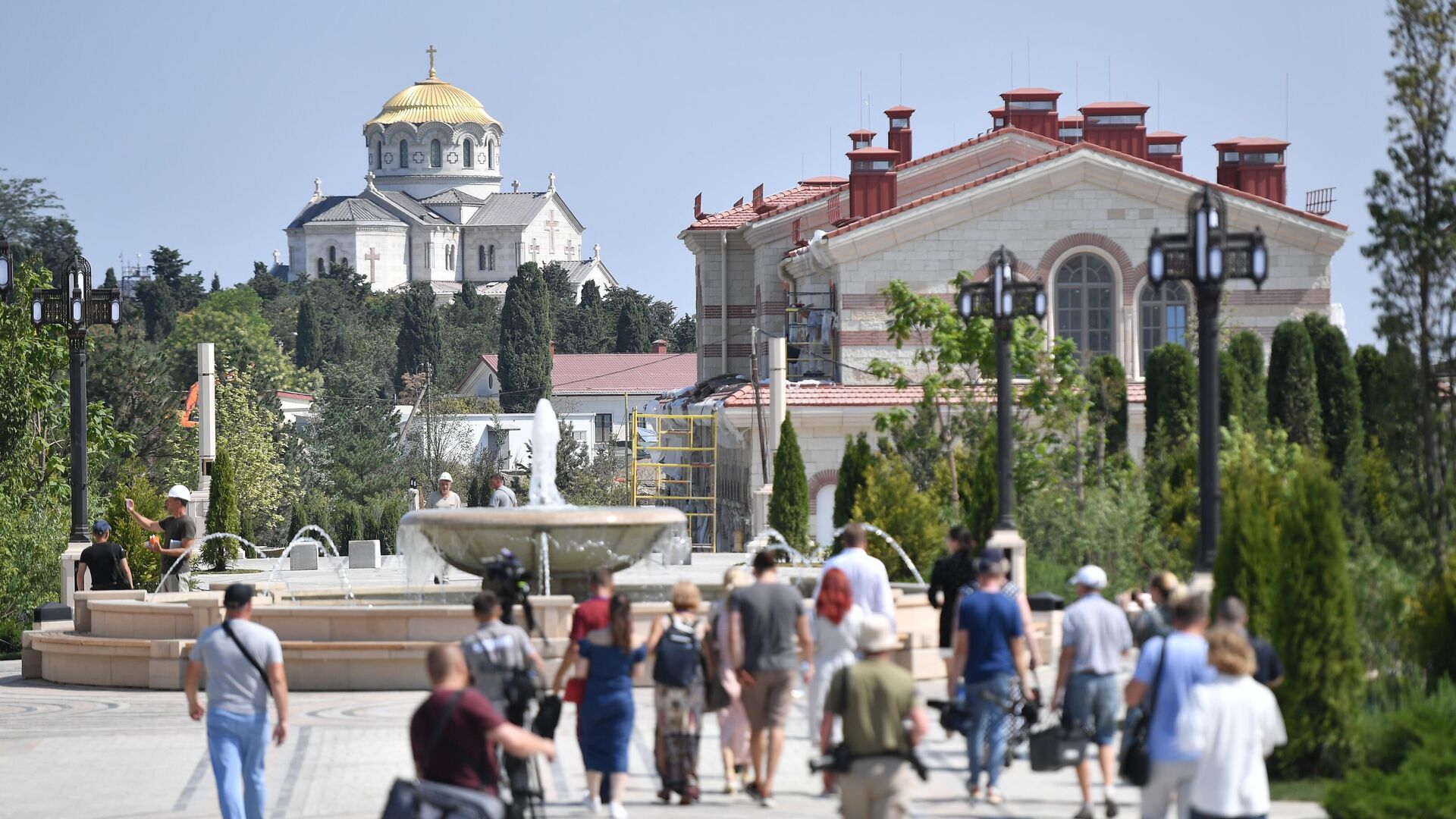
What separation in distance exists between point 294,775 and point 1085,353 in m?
28.9

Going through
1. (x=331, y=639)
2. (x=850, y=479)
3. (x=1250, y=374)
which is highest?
(x=1250, y=374)

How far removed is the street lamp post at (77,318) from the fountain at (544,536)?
612cm

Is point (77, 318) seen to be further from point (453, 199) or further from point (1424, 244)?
point (453, 199)

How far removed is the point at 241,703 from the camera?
37.5 feet

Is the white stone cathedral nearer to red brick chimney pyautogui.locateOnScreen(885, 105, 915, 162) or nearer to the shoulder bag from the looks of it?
red brick chimney pyautogui.locateOnScreen(885, 105, 915, 162)

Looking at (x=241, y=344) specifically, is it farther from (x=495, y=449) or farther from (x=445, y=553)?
(x=445, y=553)

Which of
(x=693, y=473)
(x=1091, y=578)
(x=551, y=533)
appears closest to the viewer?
(x=1091, y=578)

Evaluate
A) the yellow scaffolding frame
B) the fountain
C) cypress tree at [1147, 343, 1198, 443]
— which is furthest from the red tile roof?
the fountain

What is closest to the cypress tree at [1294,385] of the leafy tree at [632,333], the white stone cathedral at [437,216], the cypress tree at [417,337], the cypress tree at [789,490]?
the cypress tree at [789,490]

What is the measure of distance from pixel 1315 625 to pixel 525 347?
10612 centimetres

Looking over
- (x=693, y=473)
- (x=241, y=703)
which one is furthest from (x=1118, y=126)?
(x=241, y=703)

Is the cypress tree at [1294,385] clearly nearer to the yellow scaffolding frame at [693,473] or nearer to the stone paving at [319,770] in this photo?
the stone paving at [319,770]

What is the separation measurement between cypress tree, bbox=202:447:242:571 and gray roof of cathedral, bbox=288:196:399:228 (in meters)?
149

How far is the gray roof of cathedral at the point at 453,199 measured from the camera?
183625mm
